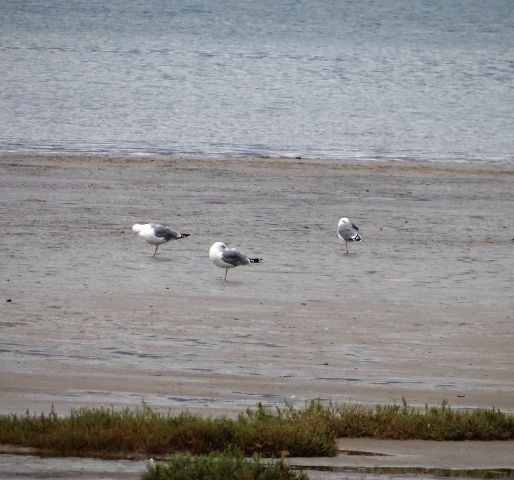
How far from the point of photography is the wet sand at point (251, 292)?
10906 millimetres

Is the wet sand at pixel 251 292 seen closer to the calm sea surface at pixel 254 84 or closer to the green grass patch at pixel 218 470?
the green grass patch at pixel 218 470

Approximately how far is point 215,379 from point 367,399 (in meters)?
1.37

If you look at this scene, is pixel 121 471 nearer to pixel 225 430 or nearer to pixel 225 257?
pixel 225 430

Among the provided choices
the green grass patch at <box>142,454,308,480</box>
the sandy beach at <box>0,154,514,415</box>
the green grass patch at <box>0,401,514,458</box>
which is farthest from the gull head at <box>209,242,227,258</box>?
the green grass patch at <box>142,454,308,480</box>

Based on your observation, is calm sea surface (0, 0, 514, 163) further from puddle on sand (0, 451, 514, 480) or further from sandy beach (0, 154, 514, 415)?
puddle on sand (0, 451, 514, 480)

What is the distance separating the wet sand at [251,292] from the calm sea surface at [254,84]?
321 inches

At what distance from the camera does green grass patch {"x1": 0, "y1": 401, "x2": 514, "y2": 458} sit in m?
8.61

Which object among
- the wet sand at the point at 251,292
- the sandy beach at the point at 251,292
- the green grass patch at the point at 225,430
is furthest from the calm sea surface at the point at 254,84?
the green grass patch at the point at 225,430

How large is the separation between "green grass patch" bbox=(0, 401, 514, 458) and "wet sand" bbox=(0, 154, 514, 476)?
2.79 ft

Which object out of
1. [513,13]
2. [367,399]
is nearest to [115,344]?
[367,399]

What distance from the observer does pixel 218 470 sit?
789 centimetres

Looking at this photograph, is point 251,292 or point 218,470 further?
point 251,292

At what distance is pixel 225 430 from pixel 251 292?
20.4 ft

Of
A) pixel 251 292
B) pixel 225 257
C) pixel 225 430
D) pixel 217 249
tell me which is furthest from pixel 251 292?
pixel 225 430
